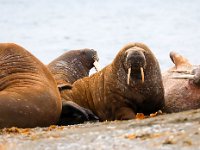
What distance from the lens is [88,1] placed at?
250 ft

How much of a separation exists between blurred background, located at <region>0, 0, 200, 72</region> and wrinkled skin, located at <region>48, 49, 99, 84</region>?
53.8ft

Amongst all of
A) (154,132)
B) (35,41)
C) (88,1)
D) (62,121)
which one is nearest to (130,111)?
(62,121)

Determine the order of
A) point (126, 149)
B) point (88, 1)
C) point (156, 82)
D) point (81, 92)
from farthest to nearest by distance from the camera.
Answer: point (88, 1) < point (81, 92) < point (156, 82) < point (126, 149)

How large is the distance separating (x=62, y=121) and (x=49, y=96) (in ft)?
2.60

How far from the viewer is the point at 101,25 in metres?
60.0

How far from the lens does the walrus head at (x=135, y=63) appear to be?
1025 centimetres

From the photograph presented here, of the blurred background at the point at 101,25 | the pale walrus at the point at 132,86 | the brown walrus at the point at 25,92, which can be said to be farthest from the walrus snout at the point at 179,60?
the blurred background at the point at 101,25

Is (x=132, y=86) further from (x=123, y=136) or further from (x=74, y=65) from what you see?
(x=74, y=65)

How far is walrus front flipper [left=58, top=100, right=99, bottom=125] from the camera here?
10.7 m

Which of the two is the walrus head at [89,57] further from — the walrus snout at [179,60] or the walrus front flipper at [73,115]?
the walrus front flipper at [73,115]

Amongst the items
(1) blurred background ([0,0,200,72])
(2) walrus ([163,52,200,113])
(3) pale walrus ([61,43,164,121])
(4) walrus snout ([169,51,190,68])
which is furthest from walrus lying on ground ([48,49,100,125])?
(1) blurred background ([0,0,200,72])

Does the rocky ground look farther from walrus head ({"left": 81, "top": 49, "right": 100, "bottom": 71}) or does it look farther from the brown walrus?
walrus head ({"left": 81, "top": 49, "right": 100, "bottom": 71})

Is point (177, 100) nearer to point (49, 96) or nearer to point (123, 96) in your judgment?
point (123, 96)

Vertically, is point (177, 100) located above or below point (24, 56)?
below
